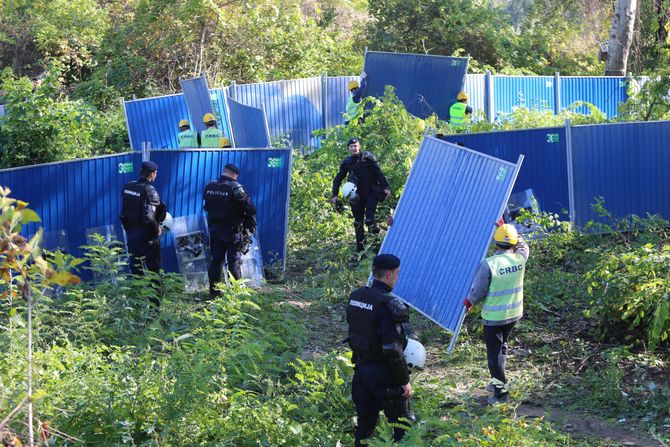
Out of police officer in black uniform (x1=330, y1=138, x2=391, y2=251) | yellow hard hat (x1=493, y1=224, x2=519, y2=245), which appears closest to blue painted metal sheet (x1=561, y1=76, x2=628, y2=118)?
police officer in black uniform (x1=330, y1=138, x2=391, y2=251)

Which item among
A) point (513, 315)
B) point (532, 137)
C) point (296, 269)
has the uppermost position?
point (532, 137)

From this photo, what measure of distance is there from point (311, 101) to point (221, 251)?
8.49m

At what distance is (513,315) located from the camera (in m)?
7.95

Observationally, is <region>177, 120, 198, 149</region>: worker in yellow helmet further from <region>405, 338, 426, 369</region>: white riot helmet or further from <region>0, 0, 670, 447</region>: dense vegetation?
<region>405, 338, 426, 369</region>: white riot helmet

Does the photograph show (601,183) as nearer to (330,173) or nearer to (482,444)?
(330,173)

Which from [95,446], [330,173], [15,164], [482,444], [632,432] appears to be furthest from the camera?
[15,164]

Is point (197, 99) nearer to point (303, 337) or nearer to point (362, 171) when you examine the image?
point (362, 171)

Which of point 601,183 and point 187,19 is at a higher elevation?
point 187,19

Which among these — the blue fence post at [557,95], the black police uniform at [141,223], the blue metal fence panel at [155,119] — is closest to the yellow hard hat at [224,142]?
the blue metal fence panel at [155,119]

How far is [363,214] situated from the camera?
489 inches

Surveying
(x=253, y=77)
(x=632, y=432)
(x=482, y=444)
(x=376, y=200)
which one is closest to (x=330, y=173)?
(x=376, y=200)

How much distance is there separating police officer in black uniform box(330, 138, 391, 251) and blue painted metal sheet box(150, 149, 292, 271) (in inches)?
30.3

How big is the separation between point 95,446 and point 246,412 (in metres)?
1.10

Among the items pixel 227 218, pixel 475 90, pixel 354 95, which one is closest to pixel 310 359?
pixel 227 218
